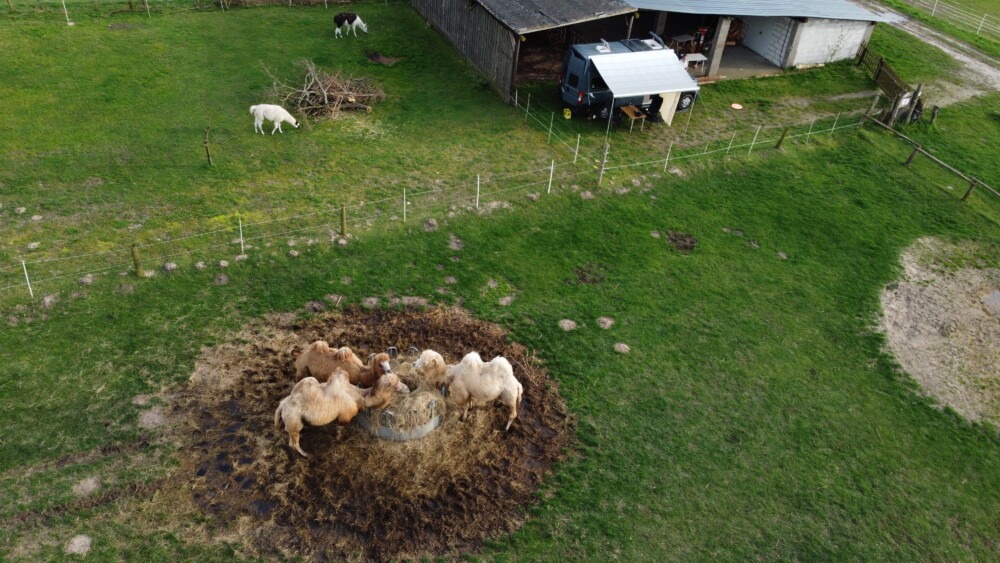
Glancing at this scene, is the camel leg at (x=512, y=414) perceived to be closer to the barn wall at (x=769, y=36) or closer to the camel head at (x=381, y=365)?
the camel head at (x=381, y=365)

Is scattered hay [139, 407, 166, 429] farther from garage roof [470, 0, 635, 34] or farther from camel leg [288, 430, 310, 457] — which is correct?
garage roof [470, 0, 635, 34]

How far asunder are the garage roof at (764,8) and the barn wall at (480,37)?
5693mm

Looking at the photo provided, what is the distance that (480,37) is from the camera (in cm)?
2645

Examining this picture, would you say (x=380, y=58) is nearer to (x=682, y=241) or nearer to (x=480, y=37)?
(x=480, y=37)

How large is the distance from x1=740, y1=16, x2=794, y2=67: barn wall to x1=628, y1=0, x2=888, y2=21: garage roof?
858 millimetres

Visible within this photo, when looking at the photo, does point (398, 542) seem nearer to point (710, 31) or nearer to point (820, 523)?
point (820, 523)

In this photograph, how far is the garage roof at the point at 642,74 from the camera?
77.0ft

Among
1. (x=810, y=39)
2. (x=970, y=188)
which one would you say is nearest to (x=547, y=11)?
(x=810, y=39)

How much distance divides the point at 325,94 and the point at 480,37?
672cm

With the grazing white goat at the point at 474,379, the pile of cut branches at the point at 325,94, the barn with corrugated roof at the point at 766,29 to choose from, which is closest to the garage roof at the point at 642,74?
the barn with corrugated roof at the point at 766,29

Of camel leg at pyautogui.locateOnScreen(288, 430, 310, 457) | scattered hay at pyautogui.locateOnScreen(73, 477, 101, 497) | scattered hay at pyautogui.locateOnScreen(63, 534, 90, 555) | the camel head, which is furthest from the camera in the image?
the camel head

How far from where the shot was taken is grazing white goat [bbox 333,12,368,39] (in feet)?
95.9

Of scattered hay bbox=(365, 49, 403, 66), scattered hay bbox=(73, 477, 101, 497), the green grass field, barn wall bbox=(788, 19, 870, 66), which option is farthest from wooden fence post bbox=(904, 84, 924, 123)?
scattered hay bbox=(73, 477, 101, 497)

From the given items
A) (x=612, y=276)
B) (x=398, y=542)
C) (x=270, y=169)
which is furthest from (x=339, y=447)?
(x=270, y=169)
